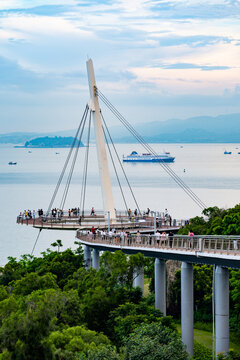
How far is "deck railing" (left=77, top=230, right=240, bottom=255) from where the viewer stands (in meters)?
35.8

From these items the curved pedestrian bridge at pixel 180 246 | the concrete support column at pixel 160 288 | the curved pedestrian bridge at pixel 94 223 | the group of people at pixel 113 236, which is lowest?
the concrete support column at pixel 160 288

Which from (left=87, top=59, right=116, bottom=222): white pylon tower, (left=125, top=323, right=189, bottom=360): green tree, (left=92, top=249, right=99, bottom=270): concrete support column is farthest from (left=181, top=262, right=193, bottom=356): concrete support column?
(left=87, top=59, right=116, bottom=222): white pylon tower

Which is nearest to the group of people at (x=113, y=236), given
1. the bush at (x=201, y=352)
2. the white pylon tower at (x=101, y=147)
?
the white pylon tower at (x=101, y=147)

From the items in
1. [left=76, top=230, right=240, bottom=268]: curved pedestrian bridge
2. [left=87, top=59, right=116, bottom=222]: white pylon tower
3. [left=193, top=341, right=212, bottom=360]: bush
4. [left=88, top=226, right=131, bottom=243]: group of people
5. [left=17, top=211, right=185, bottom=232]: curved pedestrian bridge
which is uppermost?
[left=87, top=59, right=116, bottom=222]: white pylon tower

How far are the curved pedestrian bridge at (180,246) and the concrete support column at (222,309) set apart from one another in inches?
34.6

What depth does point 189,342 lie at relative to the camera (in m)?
40.5

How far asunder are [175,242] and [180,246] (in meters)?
0.61

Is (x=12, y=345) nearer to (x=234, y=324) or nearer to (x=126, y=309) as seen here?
(x=126, y=309)

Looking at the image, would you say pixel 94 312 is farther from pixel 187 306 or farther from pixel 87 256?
pixel 87 256

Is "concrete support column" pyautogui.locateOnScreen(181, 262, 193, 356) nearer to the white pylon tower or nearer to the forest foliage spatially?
the forest foliage

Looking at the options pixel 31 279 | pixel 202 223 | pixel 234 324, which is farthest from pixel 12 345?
pixel 202 223

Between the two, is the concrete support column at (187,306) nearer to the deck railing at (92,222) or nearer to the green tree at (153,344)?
the green tree at (153,344)

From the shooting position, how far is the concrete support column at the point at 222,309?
123 ft

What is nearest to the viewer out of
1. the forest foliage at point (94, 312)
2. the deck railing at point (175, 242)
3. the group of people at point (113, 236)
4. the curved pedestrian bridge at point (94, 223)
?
the forest foliage at point (94, 312)
